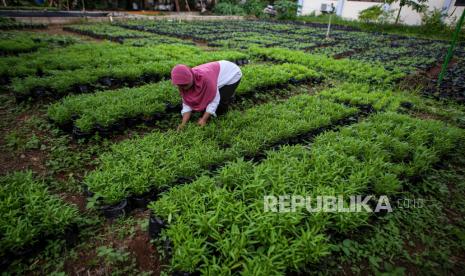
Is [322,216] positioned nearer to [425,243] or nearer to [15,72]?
[425,243]

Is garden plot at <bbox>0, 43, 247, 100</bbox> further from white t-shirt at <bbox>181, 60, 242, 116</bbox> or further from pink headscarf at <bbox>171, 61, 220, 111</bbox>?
pink headscarf at <bbox>171, 61, 220, 111</bbox>

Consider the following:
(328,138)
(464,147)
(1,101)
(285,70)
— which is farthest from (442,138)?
(1,101)

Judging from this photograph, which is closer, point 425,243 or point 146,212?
point 425,243

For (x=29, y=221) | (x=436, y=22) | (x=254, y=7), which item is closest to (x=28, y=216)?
(x=29, y=221)

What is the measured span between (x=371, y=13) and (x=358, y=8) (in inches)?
117

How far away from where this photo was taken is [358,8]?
24.8 meters

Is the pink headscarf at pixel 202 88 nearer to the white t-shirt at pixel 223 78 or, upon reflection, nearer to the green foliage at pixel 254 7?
the white t-shirt at pixel 223 78

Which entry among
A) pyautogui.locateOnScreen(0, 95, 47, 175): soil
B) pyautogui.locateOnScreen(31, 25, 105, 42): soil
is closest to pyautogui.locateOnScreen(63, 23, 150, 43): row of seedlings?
pyautogui.locateOnScreen(31, 25, 105, 42): soil

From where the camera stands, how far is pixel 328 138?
4316 millimetres

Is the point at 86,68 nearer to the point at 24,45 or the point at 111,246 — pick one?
the point at 24,45

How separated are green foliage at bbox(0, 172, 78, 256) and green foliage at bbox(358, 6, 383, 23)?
25.7 m

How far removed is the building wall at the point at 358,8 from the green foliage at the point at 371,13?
4.24 ft

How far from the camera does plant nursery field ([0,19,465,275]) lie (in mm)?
2520

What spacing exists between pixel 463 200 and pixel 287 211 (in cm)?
270
